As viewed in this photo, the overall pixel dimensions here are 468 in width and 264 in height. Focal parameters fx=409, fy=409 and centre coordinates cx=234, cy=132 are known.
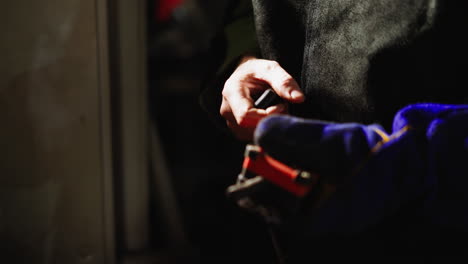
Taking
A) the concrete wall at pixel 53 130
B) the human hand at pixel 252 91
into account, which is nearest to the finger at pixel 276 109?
the human hand at pixel 252 91

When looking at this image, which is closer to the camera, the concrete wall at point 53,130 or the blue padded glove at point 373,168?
the blue padded glove at point 373,168

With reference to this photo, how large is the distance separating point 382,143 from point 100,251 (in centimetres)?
74

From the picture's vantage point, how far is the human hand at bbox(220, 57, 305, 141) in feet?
1.44

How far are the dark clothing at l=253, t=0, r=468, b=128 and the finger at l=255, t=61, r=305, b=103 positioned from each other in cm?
3

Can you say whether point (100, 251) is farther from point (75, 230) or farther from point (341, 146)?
point (341, 146)

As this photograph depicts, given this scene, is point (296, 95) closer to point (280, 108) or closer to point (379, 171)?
point (280, 108)

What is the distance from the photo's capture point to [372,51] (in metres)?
0.40

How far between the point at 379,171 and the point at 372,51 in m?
0.14

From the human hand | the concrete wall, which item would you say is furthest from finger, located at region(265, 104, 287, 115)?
the concrete wall

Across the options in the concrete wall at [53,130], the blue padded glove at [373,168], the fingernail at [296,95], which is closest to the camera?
the blue padded glove at [373,168]

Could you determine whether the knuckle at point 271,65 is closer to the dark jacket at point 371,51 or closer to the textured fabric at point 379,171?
the dark jacket at point 371,51

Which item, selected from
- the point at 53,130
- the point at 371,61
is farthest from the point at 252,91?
the point at 53,130

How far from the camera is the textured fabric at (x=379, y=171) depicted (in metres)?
0.32

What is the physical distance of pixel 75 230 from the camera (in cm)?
84
